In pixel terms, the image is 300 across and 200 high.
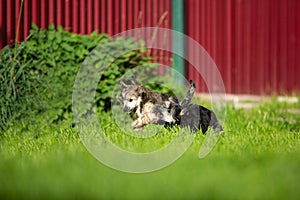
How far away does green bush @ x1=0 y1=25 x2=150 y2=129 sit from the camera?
8508 mm

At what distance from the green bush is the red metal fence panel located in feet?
9.59

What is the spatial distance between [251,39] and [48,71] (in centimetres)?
505

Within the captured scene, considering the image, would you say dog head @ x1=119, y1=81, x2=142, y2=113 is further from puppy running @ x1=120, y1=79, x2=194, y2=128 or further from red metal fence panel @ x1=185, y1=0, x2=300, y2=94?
red metal fence panel @ x1=185, y1=0, x2=300, y2=94

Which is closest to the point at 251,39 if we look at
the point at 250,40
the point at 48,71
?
the point at 250,40

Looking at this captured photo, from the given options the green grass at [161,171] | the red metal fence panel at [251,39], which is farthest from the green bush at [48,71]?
the red metal fence panel at [251,39]

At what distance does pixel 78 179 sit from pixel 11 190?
0.50 meters

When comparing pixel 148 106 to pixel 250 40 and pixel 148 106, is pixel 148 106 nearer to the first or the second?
pixel 148 106

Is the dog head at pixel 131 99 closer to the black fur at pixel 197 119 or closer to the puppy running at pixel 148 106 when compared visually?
the puppy running at pixel 148 106

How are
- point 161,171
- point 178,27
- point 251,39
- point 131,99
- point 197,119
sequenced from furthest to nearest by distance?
point 251,39, point 178,27, point 197,119, point 131,99, point 161,171

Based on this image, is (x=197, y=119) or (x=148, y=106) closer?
(x=148, y=106)

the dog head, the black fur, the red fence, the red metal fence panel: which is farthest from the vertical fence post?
the dog head

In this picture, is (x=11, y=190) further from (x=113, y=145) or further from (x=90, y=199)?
(x=113, y=145)

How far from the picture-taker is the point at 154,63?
34.1ft

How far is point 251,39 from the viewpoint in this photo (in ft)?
41.5
